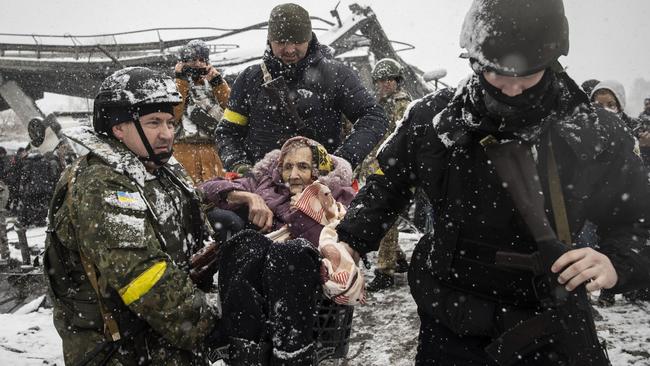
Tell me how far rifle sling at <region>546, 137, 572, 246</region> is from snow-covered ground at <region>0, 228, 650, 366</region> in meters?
2.54

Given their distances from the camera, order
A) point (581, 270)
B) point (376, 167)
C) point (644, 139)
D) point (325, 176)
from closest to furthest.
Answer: point (581, 270), point (325, 176), point (376, 167), point (644, 139)

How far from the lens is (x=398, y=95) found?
6.61 m

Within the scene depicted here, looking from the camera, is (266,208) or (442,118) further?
(266,208)

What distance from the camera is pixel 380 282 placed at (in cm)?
561

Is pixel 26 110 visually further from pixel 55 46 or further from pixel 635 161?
pixel 635 161

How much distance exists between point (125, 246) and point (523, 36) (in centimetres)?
180

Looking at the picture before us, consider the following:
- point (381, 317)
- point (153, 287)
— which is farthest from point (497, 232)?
point (381, 317)

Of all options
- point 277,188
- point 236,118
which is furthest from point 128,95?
point 236,118

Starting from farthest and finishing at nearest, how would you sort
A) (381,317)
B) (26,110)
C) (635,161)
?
(26,110), (381,317), (635,161)

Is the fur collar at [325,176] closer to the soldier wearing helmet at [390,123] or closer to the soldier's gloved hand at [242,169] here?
the soldier's gloved hand at [242,169]

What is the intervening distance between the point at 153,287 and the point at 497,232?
146cm

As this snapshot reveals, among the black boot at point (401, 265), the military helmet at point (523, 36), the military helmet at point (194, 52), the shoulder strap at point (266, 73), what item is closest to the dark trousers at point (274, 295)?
the military helmet at point (523, 36)

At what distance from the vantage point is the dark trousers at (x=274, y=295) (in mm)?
1914

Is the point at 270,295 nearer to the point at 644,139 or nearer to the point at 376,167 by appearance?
the point at 376,167
